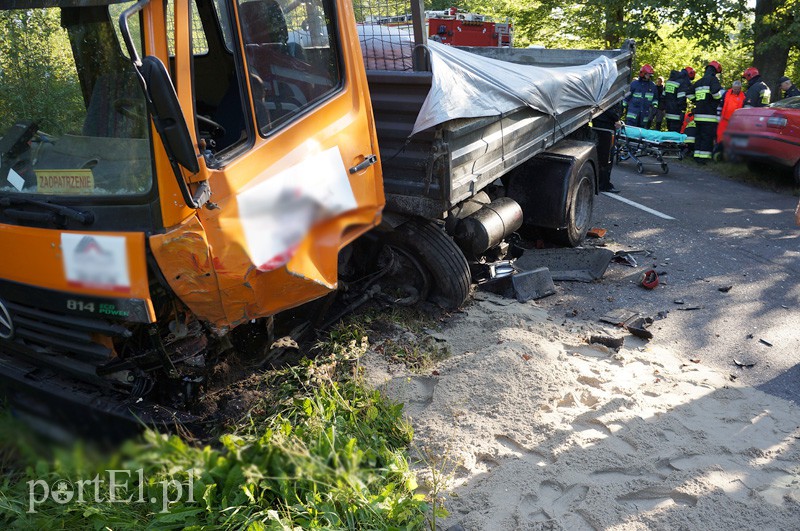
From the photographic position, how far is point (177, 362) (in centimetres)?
317

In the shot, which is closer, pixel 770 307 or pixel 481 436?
pixel 481 436

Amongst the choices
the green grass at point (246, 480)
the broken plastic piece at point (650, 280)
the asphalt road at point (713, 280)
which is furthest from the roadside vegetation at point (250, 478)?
the broken plastic piece at point (650, 280)

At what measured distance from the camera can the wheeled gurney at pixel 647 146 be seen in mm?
11195

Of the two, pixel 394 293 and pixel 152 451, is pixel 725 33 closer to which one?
pixel 394 293

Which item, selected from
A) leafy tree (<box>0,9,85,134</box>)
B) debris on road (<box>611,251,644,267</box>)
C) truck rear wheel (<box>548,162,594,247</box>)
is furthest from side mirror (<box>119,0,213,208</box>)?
debris on road (<box>611,251,644,267</box>)

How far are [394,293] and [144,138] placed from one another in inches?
95.6

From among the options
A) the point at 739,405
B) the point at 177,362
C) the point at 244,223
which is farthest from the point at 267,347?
the point at 739,405

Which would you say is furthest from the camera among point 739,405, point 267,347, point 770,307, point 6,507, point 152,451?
point 770,307

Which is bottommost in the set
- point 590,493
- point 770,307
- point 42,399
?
point 770,307

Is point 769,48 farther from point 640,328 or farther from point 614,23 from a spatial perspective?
point 640,328

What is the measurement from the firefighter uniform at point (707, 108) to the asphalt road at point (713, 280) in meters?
1.91

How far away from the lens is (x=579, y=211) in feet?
22.9

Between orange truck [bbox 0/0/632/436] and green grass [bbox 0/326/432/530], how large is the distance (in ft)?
0.84

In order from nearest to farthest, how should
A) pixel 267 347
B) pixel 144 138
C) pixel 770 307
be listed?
pixel 144 138
pixel 267 347
pixel 770 307
